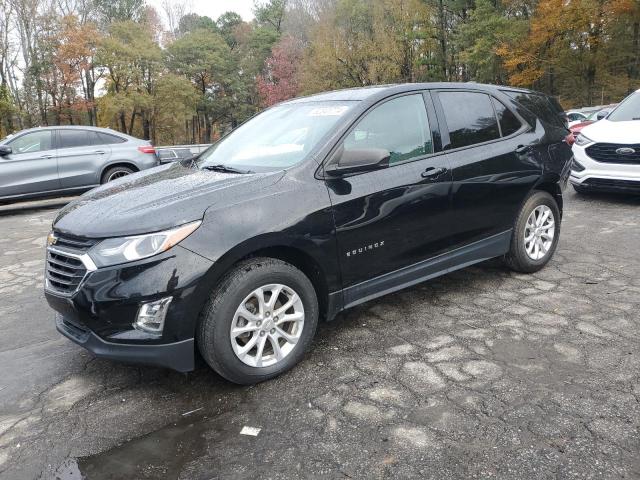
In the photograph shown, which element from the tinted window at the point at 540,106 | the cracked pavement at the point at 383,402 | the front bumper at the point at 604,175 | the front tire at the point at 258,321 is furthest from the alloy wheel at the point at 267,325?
the front bumper at the point at 604,175

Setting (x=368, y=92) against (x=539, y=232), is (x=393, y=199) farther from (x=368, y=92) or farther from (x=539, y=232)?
(x=539, y=232)

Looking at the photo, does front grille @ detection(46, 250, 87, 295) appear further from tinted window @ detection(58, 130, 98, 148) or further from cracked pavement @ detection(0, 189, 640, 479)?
tinted window @ detection(58, 130, 98, 148)

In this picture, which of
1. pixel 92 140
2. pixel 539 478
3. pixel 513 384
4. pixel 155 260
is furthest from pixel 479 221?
pixel 92 140

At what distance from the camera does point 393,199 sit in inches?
132

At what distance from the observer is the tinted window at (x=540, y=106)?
4586 mm

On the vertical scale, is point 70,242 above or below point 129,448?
above

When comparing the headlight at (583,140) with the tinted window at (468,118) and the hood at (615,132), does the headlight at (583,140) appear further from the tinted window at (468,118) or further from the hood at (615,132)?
the tinted window at (468,118)

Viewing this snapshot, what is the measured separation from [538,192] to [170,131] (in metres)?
45.1

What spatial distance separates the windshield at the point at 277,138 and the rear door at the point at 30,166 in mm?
6309

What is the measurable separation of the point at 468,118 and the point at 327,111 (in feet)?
4.03

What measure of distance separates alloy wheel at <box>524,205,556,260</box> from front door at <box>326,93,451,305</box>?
1.17 meters

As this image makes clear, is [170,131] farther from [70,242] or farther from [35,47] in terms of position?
[70,242]

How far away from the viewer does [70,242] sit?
281cm

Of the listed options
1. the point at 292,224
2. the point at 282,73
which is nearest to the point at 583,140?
the point at 292,224
